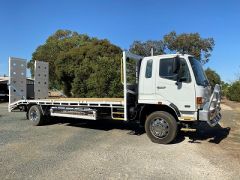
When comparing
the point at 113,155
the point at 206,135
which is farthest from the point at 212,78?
the point at 113,155

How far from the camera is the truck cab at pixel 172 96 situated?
7.70 meters

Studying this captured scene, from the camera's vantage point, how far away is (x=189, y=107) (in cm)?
779

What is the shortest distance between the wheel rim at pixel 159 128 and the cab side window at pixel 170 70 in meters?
1.33

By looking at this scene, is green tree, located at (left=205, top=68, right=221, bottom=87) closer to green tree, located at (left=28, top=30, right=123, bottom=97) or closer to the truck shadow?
the truck shadow

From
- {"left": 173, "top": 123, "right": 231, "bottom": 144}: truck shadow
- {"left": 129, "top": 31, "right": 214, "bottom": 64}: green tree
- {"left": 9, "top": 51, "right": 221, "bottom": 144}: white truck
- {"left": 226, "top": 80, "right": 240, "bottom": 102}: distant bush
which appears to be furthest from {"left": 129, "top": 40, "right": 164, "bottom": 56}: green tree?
{"left": 9, "top": 51, "right": 221, "bottom": 144}: white truck

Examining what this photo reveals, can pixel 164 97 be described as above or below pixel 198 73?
below

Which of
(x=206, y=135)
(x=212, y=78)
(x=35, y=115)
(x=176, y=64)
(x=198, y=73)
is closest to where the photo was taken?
(x=176, y=64)

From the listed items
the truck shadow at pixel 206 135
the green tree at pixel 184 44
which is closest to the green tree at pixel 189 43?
the green tree at pixel 184 44

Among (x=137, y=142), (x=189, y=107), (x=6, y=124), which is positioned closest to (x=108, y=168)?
(x=137, y=142)

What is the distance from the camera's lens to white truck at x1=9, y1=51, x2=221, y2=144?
7.74 m

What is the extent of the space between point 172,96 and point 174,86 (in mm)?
305

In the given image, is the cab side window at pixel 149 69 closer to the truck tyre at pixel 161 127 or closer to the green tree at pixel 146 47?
the truck tyre at pixel 161 127

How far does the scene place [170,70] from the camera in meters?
8.02

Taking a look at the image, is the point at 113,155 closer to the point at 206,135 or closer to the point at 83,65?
the point at 206,135
